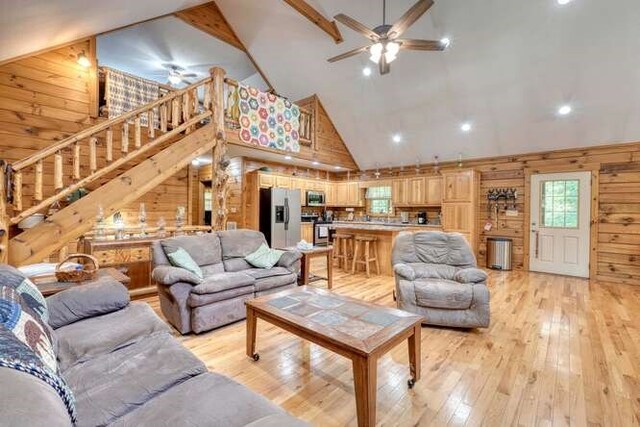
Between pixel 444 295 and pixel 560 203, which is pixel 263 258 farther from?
pixel 560 203

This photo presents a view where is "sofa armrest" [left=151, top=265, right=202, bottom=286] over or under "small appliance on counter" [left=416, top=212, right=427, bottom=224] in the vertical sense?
under

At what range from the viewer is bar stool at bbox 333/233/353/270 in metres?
5.84

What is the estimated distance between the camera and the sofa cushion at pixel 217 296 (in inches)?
110

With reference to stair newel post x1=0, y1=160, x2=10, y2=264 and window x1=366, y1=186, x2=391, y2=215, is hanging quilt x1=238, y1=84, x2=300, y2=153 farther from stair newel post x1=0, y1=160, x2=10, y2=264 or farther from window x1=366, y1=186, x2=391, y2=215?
stair newel post x1=0, y1=160, x2=10, y2=264

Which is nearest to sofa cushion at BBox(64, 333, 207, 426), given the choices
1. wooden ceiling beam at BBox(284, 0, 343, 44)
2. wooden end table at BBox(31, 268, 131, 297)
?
wooden end table at BBox(31, 268, 131, 297)

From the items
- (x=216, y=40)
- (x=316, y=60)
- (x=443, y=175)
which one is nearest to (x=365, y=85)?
(x=316, y=60)

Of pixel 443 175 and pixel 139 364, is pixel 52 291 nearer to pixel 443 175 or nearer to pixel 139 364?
pixel 139 364

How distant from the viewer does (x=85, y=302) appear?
1.94 metres

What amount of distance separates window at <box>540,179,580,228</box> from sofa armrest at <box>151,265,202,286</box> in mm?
6285

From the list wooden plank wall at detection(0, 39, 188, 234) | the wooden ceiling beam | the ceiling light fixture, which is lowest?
wooden plank wall at detection(0, 39, 188, 234)

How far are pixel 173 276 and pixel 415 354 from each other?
2206 millimetres

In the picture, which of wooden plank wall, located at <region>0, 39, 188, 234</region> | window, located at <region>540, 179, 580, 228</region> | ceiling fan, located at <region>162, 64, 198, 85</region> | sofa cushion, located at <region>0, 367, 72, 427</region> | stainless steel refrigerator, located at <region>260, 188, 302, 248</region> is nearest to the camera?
sofa cushion, located at <region>0, 367, 72, 427</region>

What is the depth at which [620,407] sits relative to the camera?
186 centimetres

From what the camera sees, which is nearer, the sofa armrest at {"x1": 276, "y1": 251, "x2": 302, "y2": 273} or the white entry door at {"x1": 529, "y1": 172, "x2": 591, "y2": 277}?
the sofa armrest at {"x1": 276, "y1": 251, "x2": 302, "y2": 273}
